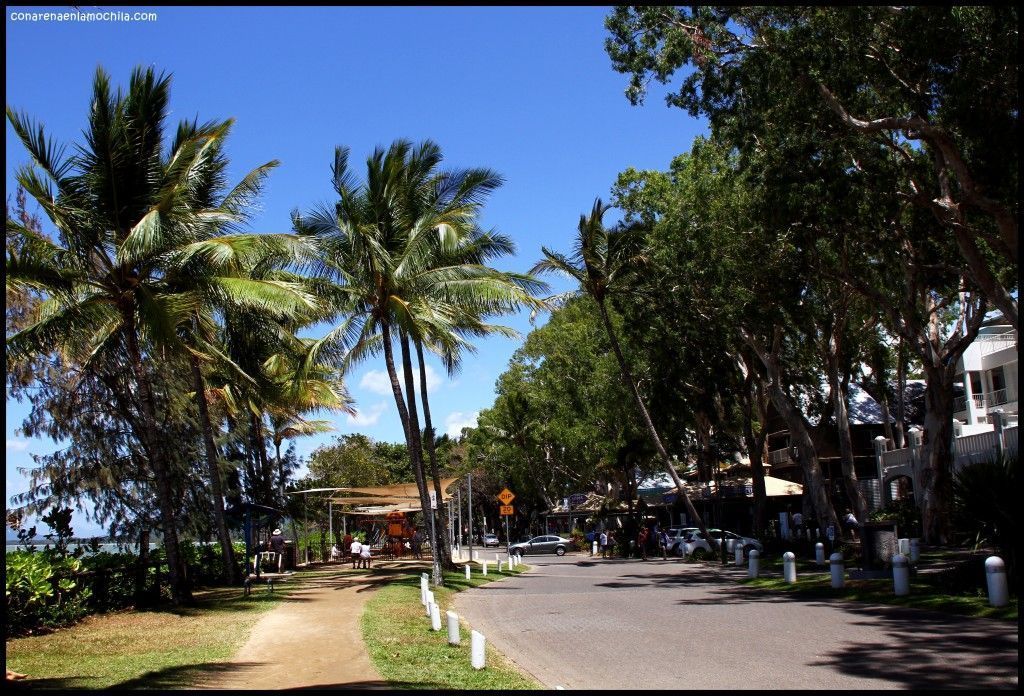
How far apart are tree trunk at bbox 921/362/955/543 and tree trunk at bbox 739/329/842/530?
339 centimetres

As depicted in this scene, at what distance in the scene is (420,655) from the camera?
11.9 m

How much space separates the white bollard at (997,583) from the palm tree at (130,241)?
43.5ft

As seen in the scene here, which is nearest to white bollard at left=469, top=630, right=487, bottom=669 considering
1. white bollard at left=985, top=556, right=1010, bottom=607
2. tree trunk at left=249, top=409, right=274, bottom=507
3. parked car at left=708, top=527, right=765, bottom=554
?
white bollard at left=985, top=556, right=1010, bottom=607

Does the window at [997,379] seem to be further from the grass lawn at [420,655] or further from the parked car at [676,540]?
the grass lawn at [420,655]

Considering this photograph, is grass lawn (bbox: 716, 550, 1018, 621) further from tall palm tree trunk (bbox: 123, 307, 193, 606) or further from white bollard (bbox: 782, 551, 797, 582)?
tall palm tree trunk (bbox: 123, 307, 193, 606)

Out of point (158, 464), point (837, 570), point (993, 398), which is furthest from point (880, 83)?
point (993, 398)

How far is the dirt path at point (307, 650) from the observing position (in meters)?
10.1

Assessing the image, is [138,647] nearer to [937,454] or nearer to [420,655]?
[420,655]

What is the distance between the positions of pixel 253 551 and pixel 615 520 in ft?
85.6

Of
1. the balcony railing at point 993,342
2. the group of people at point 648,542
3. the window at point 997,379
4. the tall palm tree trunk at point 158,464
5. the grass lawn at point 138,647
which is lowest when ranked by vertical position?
the group of people at point 648,542

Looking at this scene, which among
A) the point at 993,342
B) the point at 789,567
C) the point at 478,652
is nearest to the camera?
the point at 478,652

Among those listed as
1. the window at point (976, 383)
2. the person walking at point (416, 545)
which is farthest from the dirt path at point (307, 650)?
the window at point (976, 383)

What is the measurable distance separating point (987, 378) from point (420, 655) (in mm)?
40954

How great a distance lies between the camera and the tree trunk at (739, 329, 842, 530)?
30.6 meters
